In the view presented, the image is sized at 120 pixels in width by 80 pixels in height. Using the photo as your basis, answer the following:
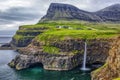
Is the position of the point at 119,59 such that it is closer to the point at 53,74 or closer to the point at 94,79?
the point at 94,79

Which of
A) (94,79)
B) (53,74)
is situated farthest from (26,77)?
(94,79)

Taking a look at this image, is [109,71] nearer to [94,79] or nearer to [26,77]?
[94,79]

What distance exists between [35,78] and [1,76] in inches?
976

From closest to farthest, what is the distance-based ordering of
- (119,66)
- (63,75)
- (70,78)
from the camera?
1. (119,66)
2. (70,78)
3. (63,75)

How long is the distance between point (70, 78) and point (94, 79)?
3450cm

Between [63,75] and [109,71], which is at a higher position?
[109,71]

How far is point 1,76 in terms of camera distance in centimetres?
19038

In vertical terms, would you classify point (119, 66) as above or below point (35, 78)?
above

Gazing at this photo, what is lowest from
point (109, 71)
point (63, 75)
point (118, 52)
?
point (63, 75)

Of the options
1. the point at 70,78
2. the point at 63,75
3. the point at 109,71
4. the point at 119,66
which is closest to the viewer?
the point at 119,66

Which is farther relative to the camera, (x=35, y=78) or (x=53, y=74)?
(x=53, y=74)

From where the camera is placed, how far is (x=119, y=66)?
130 meters

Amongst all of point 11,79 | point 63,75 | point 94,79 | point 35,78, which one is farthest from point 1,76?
point 94,79

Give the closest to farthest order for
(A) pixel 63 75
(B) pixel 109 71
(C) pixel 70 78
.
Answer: (B) pixel 109 71
(C) pixel 70 78
(A) pixel 63 75
